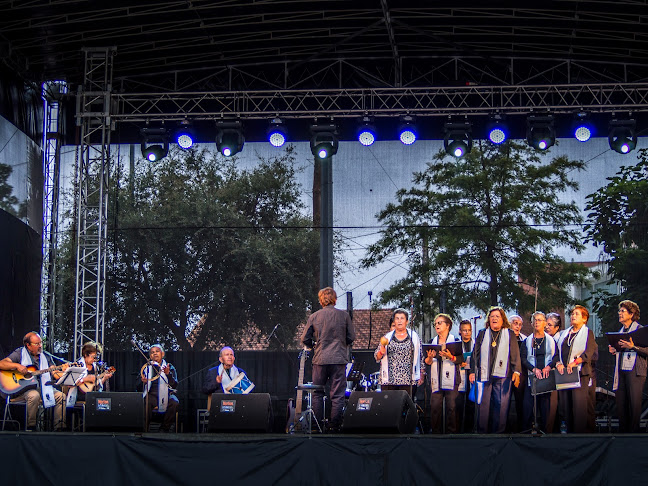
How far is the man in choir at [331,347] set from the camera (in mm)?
8078

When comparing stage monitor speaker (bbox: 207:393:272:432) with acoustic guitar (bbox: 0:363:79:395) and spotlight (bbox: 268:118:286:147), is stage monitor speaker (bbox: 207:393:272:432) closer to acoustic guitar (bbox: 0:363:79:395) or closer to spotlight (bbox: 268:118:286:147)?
acoustic guitar (bbox: 0:363:79:395)

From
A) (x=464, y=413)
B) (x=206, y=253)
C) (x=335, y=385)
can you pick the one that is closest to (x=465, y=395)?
(x=464, y=413)

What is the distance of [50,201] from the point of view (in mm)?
13500

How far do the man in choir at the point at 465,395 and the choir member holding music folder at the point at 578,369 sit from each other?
1.10m

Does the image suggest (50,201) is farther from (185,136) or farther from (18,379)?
(18,379)

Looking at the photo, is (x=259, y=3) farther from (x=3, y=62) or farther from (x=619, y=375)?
(x=619, y=375)

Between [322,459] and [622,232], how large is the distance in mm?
8400

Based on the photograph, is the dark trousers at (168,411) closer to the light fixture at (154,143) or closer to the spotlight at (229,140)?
the spotlight at (229,140)

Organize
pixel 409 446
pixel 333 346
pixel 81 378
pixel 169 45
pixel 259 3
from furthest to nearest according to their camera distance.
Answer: pixel 169 45 → pixel 259 3 → pixel 81 378 → pixel 333 346 → pixel 409 446

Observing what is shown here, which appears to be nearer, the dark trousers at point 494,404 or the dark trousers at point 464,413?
the dark trousers at point 494,404

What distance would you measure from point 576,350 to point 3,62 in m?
8.66

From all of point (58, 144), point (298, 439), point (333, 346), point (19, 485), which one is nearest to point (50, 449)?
point (19, 485)

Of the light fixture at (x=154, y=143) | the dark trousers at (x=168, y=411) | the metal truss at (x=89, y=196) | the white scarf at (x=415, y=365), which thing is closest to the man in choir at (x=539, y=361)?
the white scarf at (x=415, y=365)

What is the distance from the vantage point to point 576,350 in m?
8.15
